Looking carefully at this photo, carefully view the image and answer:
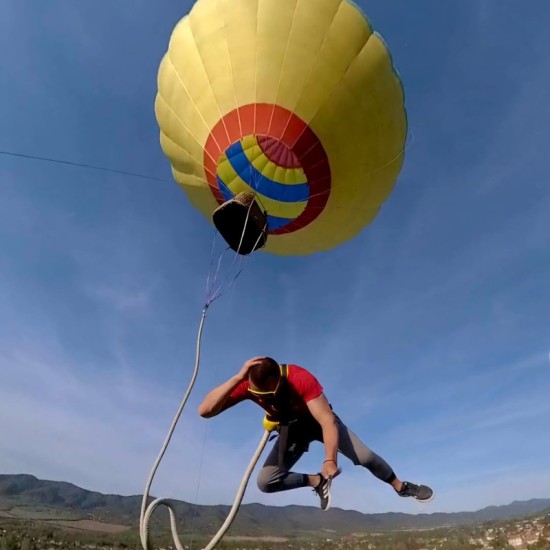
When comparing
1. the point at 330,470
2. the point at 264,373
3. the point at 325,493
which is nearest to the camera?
the point at 325,493

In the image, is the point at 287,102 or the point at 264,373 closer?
the point at 264,373

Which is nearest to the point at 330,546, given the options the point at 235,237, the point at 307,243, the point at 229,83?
the point at 307,243

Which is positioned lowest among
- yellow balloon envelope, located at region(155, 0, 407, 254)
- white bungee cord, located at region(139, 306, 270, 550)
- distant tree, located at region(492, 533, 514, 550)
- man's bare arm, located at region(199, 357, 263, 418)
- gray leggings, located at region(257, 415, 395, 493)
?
white bungee cord, located at region(139, 306, 270, 550)

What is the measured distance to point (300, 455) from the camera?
5.08 metres

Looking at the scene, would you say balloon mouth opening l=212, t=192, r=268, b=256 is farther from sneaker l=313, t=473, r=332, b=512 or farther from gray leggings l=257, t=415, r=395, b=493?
sneaker l=313, t=473, r=332, b=512

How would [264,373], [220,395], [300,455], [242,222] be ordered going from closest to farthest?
[264,373], [220,395], [300,455], [242,222]

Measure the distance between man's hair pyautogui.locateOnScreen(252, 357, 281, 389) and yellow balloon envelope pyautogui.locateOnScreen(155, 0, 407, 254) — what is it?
5914mm

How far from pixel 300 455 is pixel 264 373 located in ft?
4.97

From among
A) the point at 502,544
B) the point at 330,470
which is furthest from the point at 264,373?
the point at 502,544

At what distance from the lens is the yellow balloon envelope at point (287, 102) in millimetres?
8711

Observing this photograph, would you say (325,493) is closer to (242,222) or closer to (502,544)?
(242,222)

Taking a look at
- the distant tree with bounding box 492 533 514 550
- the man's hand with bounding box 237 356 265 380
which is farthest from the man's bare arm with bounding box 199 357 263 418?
the distant tree with bounding box 492 533 514 550

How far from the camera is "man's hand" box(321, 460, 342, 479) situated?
3609mm

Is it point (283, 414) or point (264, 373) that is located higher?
point (264, 373)
